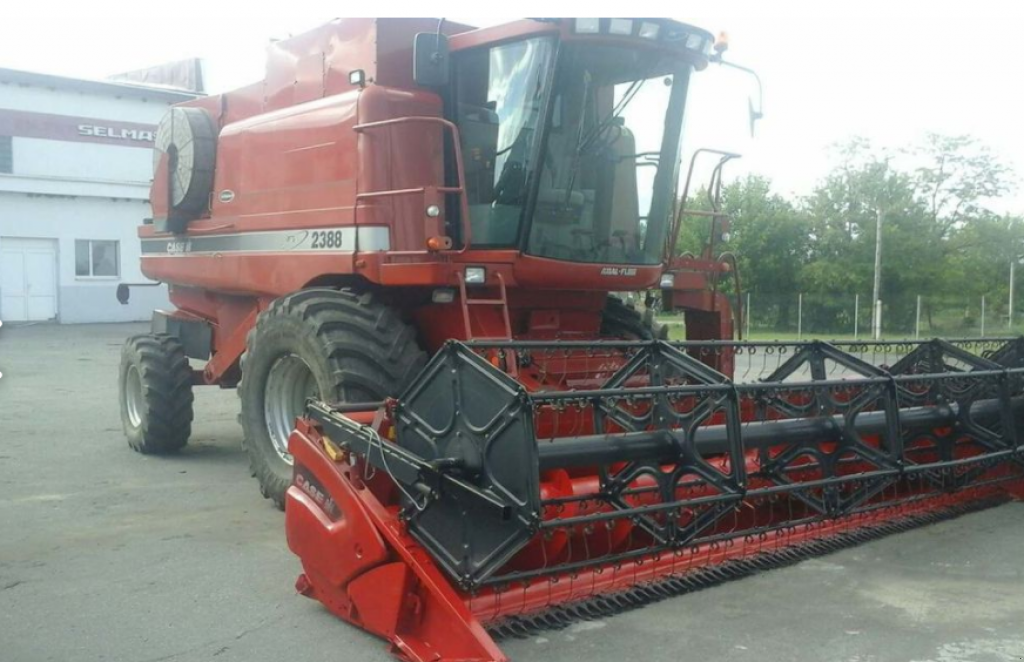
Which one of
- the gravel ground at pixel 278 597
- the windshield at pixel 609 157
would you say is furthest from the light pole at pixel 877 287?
the gravel ground at pixel 278 597

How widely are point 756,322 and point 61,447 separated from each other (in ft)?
57.8

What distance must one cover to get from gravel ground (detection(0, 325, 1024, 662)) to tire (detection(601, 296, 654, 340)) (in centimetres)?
262

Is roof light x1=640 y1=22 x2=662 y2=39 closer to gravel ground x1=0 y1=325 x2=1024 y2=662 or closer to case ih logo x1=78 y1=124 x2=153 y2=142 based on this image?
gravel ground x1=0 y1=325 x2=1024 y2=662

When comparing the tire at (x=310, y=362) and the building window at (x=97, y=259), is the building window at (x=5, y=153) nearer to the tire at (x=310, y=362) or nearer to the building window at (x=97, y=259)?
the building window at (x=97, y=259)

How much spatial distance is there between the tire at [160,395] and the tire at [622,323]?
12.1 ft

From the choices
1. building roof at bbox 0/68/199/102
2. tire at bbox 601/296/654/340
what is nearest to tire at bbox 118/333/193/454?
tire at bbox 601/296/654/340

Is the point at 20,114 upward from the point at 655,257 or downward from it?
upward

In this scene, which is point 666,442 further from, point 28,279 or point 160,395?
point 28,279

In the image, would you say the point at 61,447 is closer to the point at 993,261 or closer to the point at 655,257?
the point at 655,257

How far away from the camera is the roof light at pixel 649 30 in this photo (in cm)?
636

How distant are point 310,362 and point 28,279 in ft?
82.8

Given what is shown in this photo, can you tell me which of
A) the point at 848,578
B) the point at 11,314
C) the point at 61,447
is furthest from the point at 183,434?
Result: the point at 11,314

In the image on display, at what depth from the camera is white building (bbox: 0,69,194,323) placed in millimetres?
27781

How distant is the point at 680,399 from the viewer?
17.0 ft
